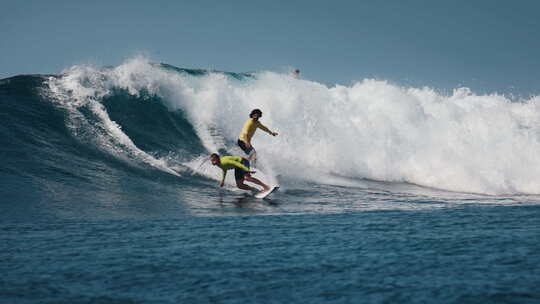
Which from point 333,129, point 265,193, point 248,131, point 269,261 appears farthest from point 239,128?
point 269,261

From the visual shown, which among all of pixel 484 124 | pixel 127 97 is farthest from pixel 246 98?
pixel 484 124

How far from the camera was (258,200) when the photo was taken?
11094 millimetres

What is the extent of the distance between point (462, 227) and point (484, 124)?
1572cm

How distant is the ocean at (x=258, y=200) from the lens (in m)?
5.04

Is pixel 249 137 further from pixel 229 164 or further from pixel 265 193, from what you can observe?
pixel 265 193

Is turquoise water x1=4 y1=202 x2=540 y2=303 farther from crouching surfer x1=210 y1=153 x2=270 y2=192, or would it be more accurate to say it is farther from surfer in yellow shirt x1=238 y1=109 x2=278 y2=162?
surfer in yellow shirt x1=238 y1=109 x2=278 y2=162

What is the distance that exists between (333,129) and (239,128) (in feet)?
12.8

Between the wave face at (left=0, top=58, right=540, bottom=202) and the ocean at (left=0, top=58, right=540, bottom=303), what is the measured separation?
7 cm

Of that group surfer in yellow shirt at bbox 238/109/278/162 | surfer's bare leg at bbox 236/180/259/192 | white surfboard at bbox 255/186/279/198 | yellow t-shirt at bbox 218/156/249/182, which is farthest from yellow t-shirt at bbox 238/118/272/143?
white surfboard at bbox 255/186/279/198

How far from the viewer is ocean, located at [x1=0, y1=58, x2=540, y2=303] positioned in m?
5.04

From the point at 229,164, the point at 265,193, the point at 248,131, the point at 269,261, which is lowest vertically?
the point at 269,261

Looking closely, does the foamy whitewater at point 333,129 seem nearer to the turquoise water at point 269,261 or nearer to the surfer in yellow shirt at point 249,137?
the surfer in yellow shirt at point 249,137

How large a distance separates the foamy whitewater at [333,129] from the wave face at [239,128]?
1.9 inches

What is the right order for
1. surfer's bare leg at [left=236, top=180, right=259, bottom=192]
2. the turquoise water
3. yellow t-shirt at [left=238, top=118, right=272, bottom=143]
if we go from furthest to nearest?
yellow t-shirt at [left=238, top=118, right=272, bottom=143], surfer's bare leg at [left=236, top=180, right=259, bottom=192], the turquoise water
